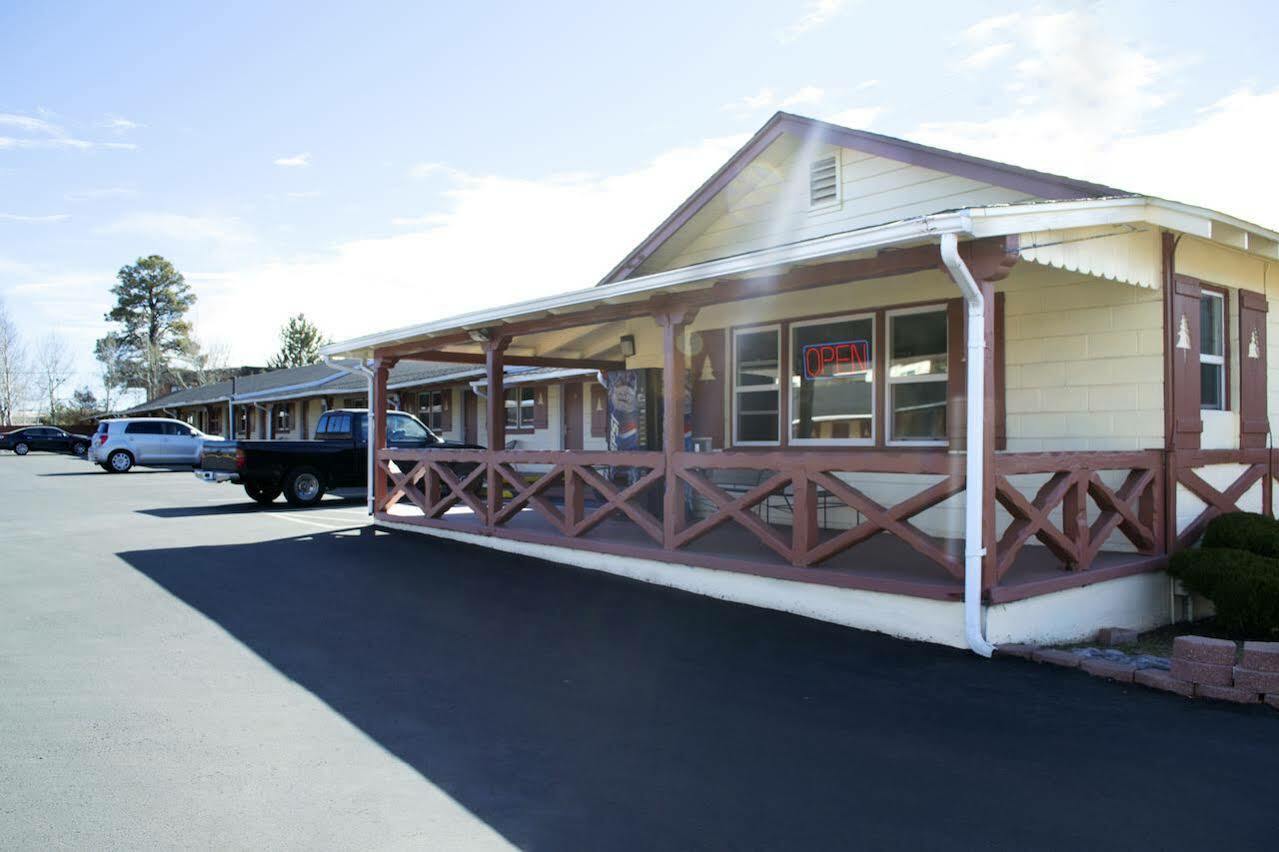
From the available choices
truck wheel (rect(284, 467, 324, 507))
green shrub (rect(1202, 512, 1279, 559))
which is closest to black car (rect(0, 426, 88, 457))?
truck wheel (rect(284, 467, 324, 507))

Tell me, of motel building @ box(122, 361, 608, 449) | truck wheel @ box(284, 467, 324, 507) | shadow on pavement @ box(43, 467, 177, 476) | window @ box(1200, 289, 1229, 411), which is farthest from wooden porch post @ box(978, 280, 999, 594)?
shadow on pavement @ box(43, 467, 177, 476)

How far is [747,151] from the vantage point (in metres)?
10.7

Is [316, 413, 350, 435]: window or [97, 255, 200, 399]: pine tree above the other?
[97, 255, 200, 399]: pine tree

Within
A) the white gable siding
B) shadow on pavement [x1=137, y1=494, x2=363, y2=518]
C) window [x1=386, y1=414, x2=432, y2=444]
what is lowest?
shadow on pavement [x1=137, y1=494, x2=363, y2=518]

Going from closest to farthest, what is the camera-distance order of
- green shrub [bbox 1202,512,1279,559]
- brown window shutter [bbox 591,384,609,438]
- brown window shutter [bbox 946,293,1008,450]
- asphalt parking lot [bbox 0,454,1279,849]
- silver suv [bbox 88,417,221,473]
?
asphalt parking lot [bbox 0,454,1279,849]
green shrub [bbox 1202,512,1279,559]
brown window shutter [bbox 946,293,1008,450]
brown window shutter [bbox 591,384,609,438]
silver suv [bbox 88,417,221,473]

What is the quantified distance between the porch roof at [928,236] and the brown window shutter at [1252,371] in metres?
0.65

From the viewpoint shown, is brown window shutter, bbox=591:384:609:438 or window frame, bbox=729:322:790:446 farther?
brown window shutter, bbox=591:384:609:438

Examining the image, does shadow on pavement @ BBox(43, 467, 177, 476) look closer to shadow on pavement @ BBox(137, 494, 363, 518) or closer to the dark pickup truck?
shadow on pavement @ BBox(137, 494, 363, 518)

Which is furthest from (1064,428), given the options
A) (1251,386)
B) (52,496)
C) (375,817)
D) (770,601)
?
(52,496)

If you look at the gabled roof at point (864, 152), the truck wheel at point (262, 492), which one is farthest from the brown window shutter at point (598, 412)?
the gabled roof at point (864, 152)

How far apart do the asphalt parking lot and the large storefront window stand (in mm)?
2995

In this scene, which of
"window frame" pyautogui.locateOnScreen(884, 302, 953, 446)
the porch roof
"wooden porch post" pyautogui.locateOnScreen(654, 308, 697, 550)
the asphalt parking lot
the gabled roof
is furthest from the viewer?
"window frame" pyautogui.locateOnScreen(884, 302, 953, 446)

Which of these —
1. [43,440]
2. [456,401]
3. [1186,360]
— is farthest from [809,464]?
[43,440]

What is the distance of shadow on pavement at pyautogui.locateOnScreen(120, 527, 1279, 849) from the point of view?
3693 millimetres
